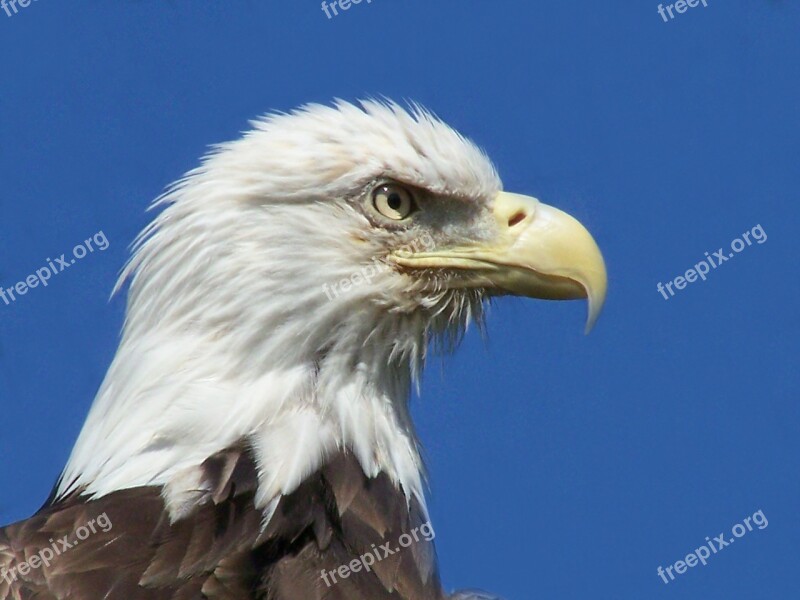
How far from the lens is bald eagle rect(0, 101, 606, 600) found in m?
6.05

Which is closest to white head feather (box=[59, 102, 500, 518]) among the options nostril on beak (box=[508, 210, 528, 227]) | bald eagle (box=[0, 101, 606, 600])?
bald eagle (box=[0, 101, 606, 600])

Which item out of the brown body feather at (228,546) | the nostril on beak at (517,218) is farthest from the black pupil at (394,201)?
the brown body feather at (228,546)

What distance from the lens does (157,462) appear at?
6.32 metres

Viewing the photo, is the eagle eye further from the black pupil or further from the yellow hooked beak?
the yellow hooked beak

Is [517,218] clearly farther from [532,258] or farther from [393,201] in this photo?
[393,201]

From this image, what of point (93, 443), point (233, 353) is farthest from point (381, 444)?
point (93, 443)

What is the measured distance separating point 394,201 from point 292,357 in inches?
29.9

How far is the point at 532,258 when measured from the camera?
6762 mm

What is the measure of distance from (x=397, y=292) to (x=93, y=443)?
1292 mm

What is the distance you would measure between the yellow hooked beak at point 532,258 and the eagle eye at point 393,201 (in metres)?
0.16

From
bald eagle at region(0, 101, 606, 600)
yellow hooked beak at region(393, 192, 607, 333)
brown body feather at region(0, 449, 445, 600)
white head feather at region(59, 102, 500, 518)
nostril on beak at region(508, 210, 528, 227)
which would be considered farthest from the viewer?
nostril on beak at region(508, 210, 528, 227)

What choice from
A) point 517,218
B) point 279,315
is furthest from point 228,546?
point 517,218

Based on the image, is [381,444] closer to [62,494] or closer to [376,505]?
[376,505]

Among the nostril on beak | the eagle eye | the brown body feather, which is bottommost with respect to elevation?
the brown body feather
